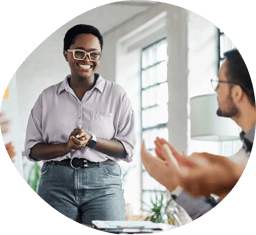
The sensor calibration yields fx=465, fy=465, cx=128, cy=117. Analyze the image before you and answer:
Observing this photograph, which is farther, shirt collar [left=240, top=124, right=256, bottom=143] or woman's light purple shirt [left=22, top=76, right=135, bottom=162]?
shirt collar [left=240, top=124, right=256, bottom=143]

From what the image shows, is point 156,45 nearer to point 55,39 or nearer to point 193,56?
point 193,56

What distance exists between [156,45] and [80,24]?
48 centimetres

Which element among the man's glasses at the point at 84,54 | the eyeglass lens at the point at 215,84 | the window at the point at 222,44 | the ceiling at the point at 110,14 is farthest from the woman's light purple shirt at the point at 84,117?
the window at the point at 222,44

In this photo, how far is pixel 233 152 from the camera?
2854mm

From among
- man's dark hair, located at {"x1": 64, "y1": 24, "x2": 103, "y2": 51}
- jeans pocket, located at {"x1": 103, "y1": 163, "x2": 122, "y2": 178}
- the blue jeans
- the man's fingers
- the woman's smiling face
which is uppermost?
man's dark hair, located at {"x1": 64, "y1": 24, "x2": 103, "y2": 51}

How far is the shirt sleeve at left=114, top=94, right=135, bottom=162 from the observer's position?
9.13ft

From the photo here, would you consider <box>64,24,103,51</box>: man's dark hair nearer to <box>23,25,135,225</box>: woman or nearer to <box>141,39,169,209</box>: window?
<box>23,25,135,225</box>: woman

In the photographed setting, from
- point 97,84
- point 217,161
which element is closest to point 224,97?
point 217,161

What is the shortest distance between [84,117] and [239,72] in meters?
1.01

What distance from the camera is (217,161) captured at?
2.83m

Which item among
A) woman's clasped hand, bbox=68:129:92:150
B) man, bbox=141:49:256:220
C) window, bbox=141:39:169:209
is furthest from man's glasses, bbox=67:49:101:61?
man, bbox=141:49:256:220

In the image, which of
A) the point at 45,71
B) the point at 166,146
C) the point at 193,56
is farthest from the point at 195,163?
the point at 45,71

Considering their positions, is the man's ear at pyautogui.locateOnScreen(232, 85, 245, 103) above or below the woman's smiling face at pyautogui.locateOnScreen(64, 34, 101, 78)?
below

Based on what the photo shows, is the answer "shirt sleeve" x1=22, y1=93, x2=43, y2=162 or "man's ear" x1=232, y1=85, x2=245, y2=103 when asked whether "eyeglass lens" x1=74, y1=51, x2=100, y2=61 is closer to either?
"shirt sleeve" x1=22, y1=93, x2=43, y2=162
